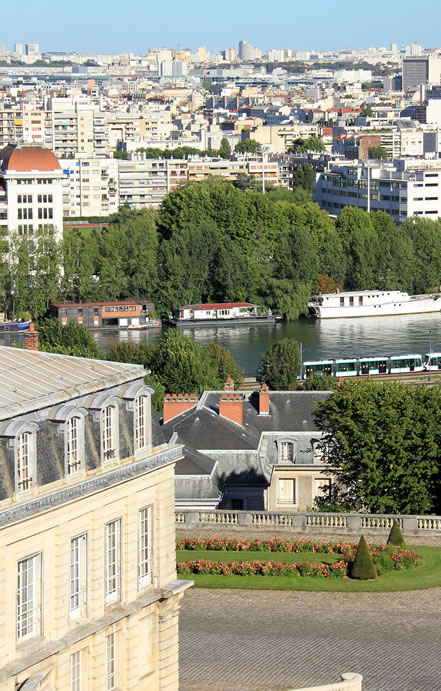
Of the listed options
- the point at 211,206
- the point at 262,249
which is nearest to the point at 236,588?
the point at 262,249

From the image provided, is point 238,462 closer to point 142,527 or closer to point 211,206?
point 142,527

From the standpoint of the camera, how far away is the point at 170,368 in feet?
172

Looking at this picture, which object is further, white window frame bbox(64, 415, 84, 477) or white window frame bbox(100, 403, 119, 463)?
white window frame bbox(100, 403, 119, 463)

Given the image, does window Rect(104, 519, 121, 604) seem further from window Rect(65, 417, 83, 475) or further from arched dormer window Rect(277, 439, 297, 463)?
arched dormer window Rect(277, 439, 297, 463)

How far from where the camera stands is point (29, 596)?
1559cm

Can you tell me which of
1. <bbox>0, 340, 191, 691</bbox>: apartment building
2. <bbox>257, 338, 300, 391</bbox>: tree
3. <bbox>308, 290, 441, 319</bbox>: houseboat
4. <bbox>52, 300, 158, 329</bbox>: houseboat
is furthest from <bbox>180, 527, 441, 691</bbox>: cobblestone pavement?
<bbox>308, 290, 441, 319</bbox>: houseboat

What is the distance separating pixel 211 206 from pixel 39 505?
8899 centimetres

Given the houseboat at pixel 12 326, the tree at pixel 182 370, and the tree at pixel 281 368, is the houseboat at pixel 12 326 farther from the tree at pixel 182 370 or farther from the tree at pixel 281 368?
the tree at pixel 182 370

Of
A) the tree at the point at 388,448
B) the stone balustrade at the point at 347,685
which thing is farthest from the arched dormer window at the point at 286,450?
the stone balustrade at the point at 347,685

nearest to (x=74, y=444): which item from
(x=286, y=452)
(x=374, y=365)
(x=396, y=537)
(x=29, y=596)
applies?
(x=29, y=596)

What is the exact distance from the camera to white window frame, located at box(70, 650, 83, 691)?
16219mm

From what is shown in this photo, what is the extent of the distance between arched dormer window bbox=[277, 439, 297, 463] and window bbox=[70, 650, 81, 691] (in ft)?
67.1

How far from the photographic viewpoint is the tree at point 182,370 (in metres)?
51.6

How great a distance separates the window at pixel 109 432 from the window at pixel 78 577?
38.5 inches
